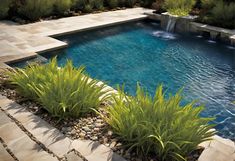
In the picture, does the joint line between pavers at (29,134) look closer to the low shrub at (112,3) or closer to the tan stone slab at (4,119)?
the tan stone slab at (4,119)

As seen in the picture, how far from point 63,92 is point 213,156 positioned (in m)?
2.18

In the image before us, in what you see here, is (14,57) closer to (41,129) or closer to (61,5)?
(41,129)

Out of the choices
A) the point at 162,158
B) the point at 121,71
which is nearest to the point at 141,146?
the point at 162,158

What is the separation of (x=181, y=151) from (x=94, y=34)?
6723 millimetres

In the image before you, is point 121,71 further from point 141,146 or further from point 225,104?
point 141,146

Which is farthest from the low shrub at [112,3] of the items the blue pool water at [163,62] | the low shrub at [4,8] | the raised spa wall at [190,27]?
the low shrub at [4,8]

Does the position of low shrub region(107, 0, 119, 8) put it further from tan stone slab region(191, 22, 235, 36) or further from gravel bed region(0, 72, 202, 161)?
gravel bed region(0, 72, 202, 161)

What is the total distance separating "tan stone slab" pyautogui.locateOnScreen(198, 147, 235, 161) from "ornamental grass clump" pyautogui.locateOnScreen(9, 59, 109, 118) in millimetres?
1645

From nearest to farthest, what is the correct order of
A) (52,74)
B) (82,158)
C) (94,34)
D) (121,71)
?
(82,158) → (52,74) → (121,71) → (94,34)

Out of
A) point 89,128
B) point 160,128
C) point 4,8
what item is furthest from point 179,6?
point 160,128

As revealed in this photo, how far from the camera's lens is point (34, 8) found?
394 inches

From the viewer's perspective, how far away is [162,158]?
343 centimetres

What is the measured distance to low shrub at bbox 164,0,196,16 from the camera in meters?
10.8

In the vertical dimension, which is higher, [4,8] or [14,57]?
[4,8]
